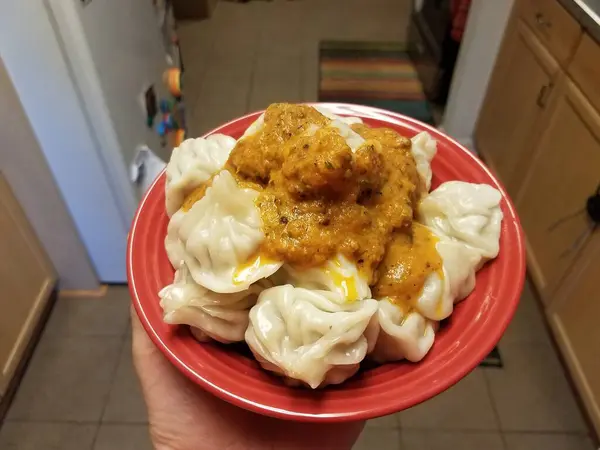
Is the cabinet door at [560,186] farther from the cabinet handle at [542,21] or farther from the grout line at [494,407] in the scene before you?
the grout line at [494,407]

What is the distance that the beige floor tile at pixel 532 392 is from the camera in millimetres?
1470

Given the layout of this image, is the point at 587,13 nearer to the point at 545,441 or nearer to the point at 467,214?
the point at 467,214

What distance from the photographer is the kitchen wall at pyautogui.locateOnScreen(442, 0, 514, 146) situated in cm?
181

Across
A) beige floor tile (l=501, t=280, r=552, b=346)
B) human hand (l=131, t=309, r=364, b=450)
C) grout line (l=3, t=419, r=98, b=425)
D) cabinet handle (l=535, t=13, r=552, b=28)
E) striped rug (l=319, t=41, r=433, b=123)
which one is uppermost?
cabinet handle (l=535, t=13, r=552, b=28)

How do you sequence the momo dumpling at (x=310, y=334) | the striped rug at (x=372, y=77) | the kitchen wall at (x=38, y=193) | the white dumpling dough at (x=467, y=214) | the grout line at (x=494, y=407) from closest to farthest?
1. the momo dumpling at (x=310, y=334)
2. the white dumpling dough at (x=467, y=214)
3. the kitchen wall at (x=38, y=193)
4. the grout line at (x=494, y=407)
5. the striped rug at (x=372, y=77)

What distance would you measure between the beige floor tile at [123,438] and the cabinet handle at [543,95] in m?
1.56

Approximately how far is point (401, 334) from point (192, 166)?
1.15 ft

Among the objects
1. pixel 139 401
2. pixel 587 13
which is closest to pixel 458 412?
pixel 139 401

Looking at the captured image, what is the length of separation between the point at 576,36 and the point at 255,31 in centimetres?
224

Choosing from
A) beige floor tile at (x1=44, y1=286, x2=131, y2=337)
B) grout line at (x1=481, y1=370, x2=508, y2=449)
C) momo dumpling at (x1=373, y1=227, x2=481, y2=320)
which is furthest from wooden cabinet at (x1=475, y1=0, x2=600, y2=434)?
beige floor tile at (x1=44, y1=286, x2=131, y2=337)

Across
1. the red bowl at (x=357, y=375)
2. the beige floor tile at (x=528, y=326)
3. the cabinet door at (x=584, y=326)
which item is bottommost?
the beige floor tile at (x=528, y=326)

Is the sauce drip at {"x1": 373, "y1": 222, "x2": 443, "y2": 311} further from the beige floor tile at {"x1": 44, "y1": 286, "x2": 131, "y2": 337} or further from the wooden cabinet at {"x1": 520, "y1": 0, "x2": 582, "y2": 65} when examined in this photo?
A: the beige floor tile at {"x1": 44, "y1": 286, "x2": 131, "y2": 337}

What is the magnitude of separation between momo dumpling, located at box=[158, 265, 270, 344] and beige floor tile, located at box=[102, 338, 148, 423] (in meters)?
1.06

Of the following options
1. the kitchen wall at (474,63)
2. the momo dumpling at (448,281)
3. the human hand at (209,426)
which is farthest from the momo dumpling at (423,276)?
the kitchen wall at (474,63)
